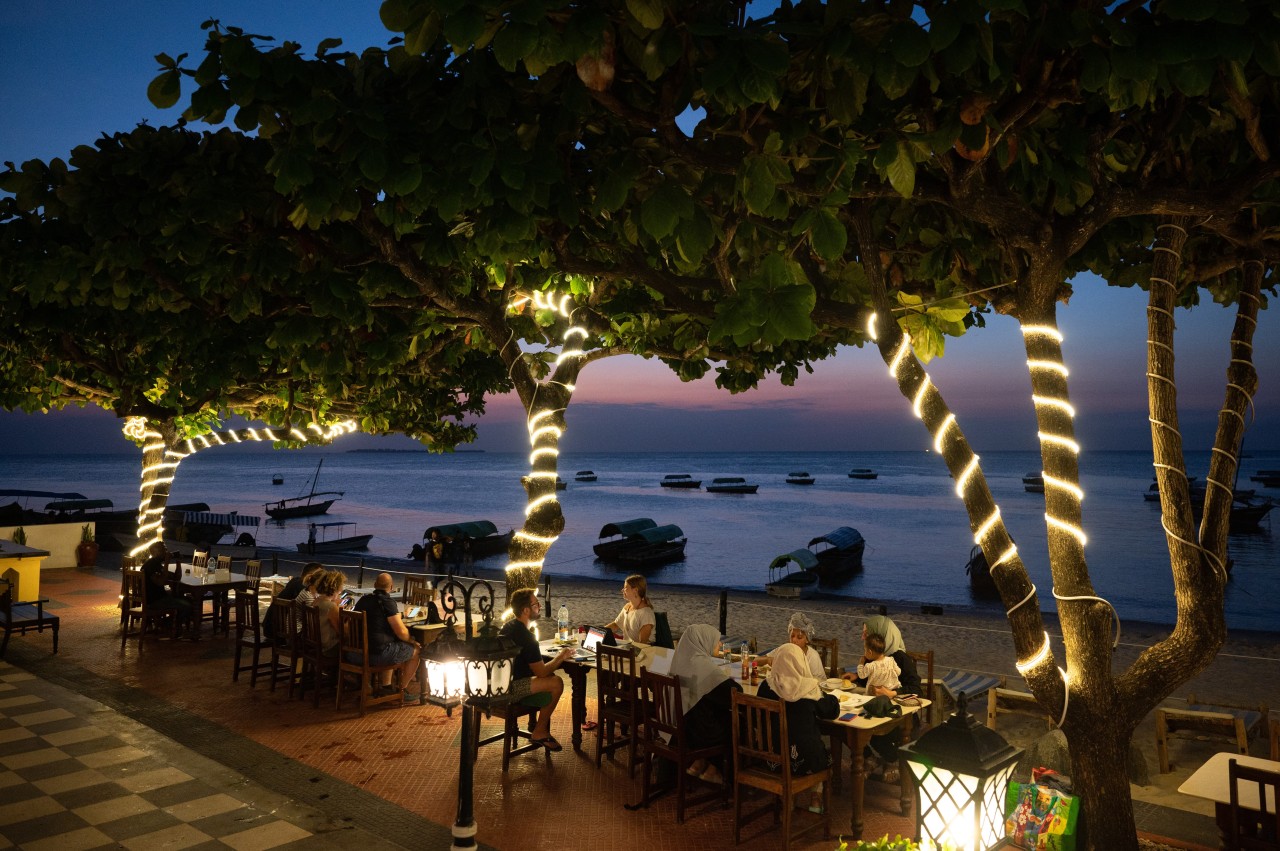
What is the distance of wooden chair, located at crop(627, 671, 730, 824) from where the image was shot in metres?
5.58

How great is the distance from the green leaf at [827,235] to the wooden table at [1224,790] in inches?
136

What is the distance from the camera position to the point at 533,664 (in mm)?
6652

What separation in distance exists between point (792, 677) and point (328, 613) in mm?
5064

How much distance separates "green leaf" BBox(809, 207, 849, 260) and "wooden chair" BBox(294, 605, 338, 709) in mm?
Result: 6865

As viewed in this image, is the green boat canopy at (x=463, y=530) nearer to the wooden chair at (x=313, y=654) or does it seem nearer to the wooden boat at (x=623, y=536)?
the wooden boat at (x=623, y=536)

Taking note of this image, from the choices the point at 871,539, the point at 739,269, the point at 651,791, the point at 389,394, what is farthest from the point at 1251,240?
the point at 871,539

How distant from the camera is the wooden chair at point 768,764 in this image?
507cm

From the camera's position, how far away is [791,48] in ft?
11.4

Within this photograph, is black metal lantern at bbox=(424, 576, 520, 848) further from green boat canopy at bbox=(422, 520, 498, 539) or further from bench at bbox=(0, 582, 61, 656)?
green boat canopy at bbox=(422, 520, 498, 539)

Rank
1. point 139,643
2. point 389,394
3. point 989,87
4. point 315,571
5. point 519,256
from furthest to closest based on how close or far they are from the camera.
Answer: point 389,394 < point 139,643 < point 315,571 < point 519,256 < point 989,87

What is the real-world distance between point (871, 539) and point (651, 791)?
4429 centimetres

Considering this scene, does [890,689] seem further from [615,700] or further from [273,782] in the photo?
[273,782]

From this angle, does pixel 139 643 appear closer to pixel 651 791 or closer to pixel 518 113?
pixel 651 791

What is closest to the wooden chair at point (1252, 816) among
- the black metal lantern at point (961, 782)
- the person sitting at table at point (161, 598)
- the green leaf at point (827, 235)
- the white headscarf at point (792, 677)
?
the black metal lantern at point (961, 782)
